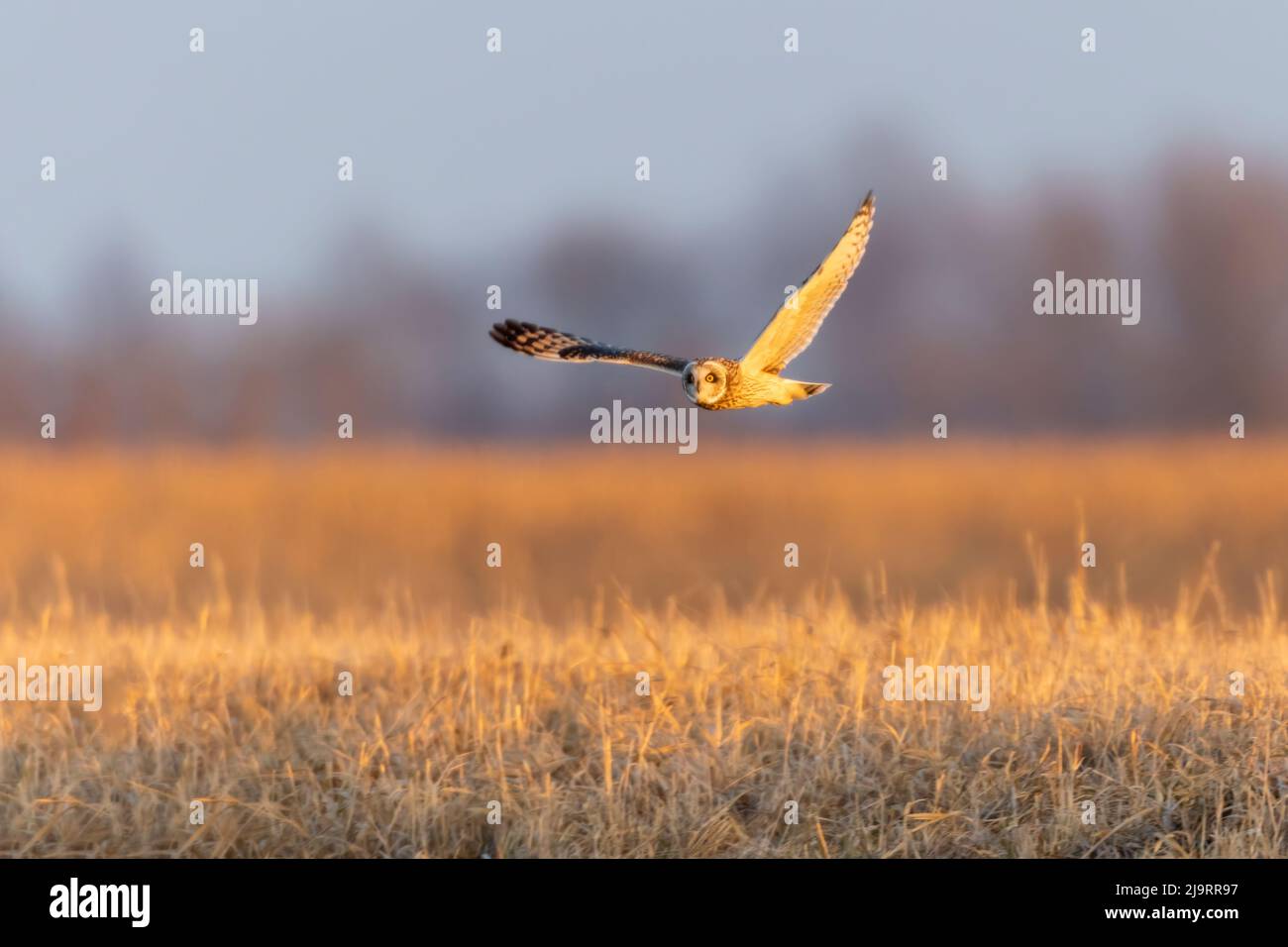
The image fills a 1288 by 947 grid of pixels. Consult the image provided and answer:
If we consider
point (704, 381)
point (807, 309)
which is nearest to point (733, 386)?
point (704, 381)

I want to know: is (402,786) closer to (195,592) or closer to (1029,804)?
(1029,804)

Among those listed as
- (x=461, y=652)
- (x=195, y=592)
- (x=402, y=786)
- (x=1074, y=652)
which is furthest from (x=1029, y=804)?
(x=195, y=592)

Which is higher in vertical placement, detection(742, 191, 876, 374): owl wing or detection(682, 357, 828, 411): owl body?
detection(742, 191, 876, 374): owl wing

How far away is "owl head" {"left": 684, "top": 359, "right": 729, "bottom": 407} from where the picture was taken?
5508mm

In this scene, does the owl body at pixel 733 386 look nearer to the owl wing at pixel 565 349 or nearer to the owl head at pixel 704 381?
the owl head at pixel 704 381

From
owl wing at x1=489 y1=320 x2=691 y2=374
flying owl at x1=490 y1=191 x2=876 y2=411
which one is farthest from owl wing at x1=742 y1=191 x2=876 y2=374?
owl wing at x1=489 y1=320 x2=691 y2=374

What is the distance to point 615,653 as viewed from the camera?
28.3 ft

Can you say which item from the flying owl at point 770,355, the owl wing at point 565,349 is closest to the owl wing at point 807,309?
the flying owl at point 770,355

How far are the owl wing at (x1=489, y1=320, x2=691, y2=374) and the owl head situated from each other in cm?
10

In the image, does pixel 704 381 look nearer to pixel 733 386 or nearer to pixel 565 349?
pixel 733 386

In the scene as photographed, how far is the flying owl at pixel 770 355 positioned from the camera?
18.3ft

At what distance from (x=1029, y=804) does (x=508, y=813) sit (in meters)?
2.44

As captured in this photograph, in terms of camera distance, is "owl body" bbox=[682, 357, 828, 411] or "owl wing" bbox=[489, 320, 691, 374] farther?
"owl wing" bbox=[489, 320, 691, 374]

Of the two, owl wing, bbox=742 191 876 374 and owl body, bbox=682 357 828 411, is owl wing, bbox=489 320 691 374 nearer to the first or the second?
owl body, bbox=682 357 828 411
